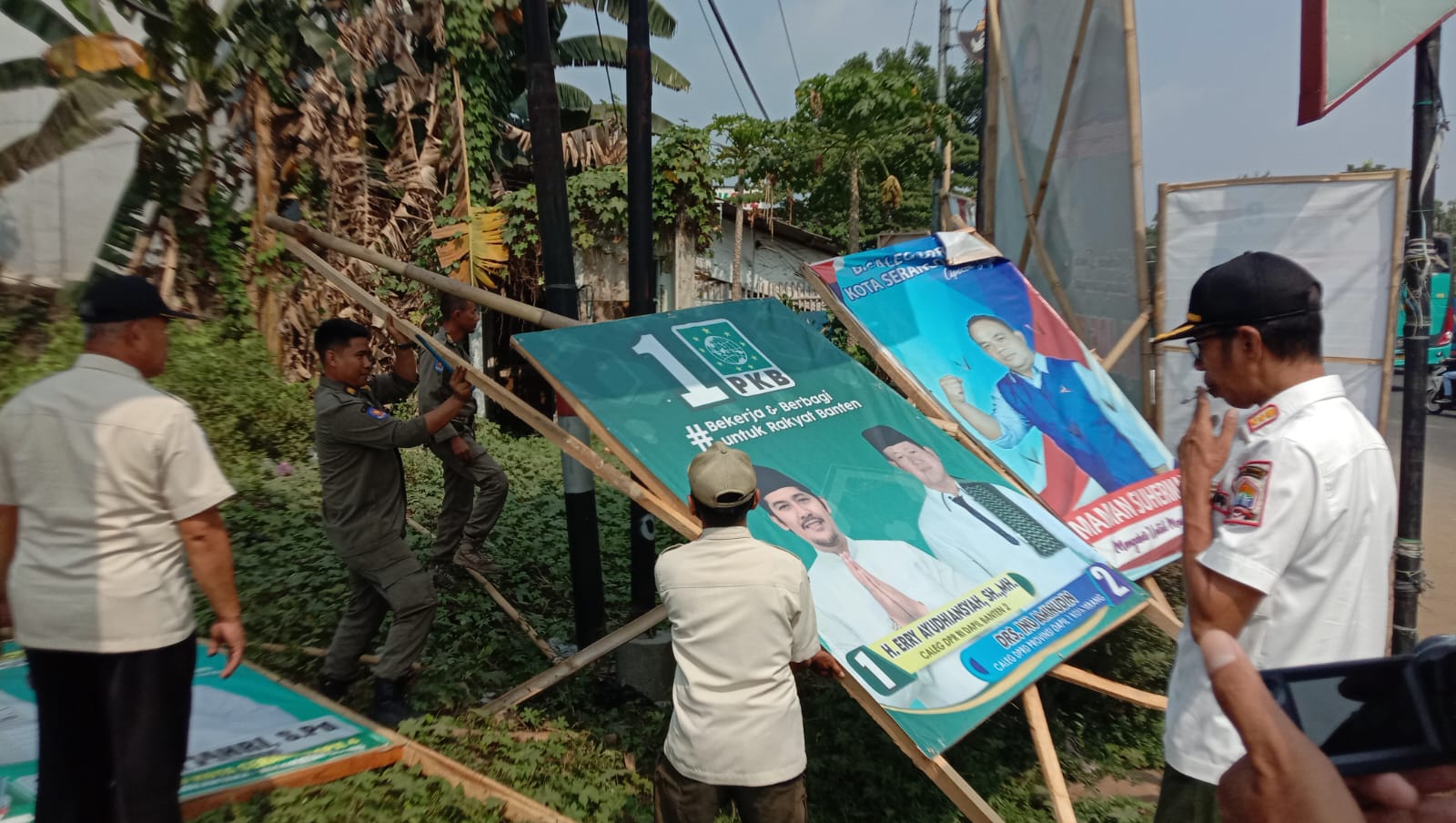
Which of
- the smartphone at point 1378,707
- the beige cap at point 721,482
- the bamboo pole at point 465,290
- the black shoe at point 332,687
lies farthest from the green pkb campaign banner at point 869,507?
the black shoe at point 332,687

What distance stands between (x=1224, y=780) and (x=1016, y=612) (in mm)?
1854

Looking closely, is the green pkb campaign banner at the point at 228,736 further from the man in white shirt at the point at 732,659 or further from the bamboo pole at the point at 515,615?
the man in white shirt at the point at 732,659

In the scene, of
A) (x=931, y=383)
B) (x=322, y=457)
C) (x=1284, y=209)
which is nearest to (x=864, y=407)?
(x=931, y=383)

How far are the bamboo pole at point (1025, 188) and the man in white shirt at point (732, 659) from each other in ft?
13.7

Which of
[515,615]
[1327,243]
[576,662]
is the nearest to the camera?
[576,662]

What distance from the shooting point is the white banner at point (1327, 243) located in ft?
15.0

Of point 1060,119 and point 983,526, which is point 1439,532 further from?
point 983,526

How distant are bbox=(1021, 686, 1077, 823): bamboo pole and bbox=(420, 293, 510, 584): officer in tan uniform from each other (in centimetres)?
306

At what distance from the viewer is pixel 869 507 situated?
3.06m

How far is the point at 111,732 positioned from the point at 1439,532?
941 centimetres

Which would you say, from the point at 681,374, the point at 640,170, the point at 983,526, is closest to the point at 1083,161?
the point at 640,170

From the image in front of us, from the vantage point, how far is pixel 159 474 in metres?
2.13

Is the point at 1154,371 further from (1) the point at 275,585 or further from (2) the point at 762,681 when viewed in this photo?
(1) the point at 275,585

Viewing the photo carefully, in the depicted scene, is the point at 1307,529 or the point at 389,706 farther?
the point at 389,706
